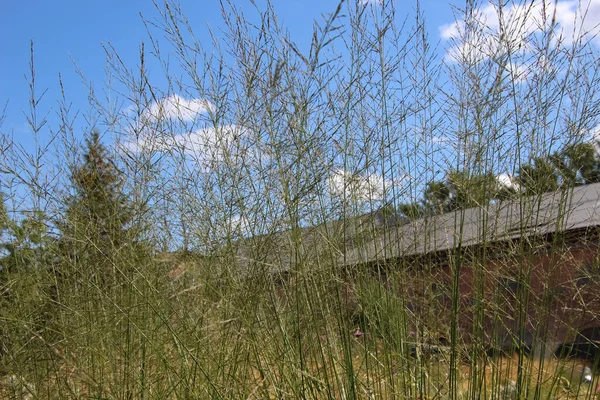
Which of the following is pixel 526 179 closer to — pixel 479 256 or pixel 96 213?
pixel 479 256

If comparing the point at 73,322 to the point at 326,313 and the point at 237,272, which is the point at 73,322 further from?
the point at 326,313

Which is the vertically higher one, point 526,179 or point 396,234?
point 526,179

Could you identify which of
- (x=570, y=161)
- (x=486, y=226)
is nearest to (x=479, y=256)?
(x=486, y=226)

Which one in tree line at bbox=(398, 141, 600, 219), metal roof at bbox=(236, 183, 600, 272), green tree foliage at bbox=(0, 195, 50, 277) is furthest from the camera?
green tree foliage at bbox=(0, 195, 50, 277)

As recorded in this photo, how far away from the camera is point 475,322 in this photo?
78.2 inches

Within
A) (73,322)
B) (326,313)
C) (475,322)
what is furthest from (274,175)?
(73,322)

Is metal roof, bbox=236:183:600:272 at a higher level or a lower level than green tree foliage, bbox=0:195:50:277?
lower

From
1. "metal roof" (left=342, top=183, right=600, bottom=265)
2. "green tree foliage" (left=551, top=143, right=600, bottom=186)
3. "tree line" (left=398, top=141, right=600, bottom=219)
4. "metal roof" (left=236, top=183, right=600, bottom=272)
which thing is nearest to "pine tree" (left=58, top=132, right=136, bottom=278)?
"metal roof" (left=236, top=183, right=600, bottom=272)

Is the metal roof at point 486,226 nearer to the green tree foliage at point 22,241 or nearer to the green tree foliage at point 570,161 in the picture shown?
the green tree foliage at point 570,161

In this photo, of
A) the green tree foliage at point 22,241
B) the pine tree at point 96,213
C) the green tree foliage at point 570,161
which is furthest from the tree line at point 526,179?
the green tree foliage at point 22,241

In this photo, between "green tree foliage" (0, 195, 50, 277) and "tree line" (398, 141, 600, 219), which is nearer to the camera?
"tree line" (398, 141, 600, 219)

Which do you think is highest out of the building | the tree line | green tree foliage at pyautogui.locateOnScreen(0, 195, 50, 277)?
green tree foliage at pyautogui.locateOnScreen(0, 195, 50, 277)

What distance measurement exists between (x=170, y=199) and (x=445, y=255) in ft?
3.79

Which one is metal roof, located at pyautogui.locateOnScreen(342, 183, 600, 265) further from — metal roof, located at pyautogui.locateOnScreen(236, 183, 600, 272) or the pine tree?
the pine tree
